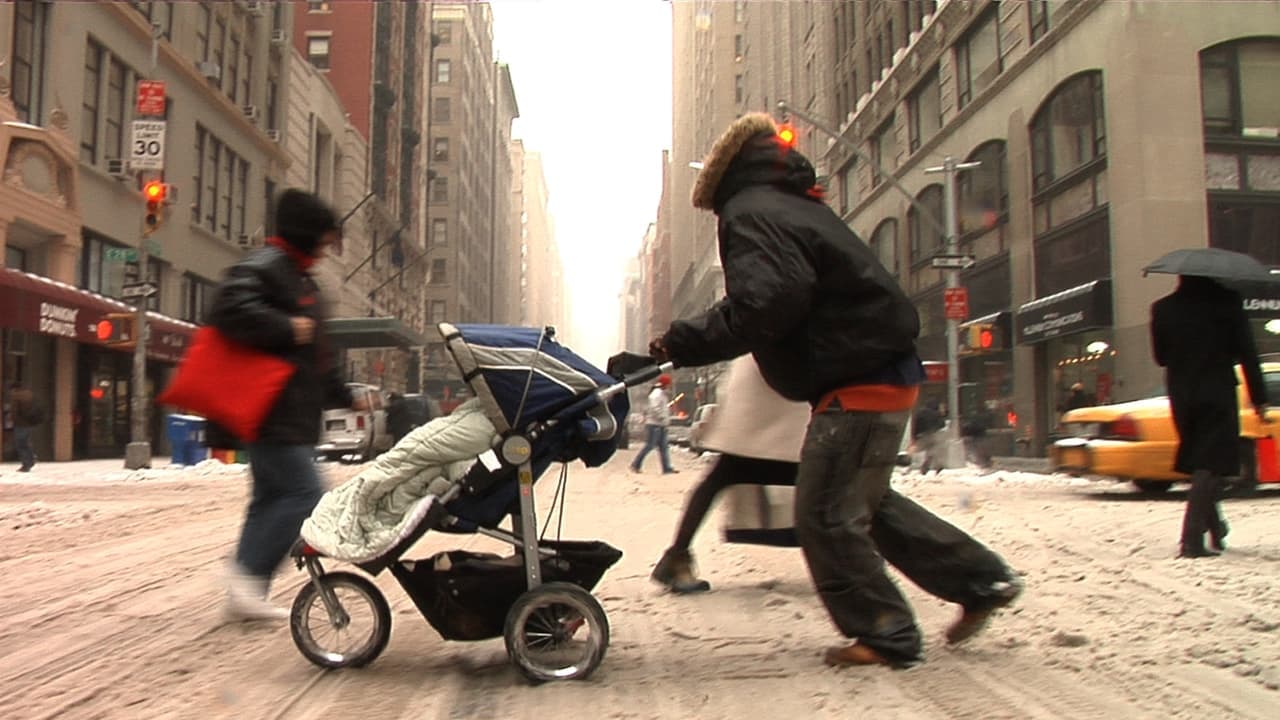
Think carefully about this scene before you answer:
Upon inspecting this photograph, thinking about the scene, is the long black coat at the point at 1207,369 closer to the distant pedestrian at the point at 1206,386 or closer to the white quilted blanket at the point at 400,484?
A: the distant pedestrian at the point at 1206,386

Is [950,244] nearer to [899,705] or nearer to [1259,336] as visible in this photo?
[1259,336]

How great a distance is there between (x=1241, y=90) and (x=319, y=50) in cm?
4776

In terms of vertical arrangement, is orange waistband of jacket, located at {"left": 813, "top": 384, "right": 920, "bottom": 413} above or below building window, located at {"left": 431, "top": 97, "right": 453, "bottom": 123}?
below

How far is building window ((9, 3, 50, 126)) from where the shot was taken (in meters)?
21.3

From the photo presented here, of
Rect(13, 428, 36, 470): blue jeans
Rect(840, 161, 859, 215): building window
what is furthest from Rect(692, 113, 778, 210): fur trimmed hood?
Rect(840, 161, 859, 215): building window

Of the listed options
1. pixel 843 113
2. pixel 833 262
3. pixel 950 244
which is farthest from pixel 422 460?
pixel 843 113

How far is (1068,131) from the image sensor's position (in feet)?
77.8

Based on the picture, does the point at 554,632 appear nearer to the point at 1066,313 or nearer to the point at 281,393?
the point at 281,393

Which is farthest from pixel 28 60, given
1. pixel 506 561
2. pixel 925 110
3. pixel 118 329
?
pixel 925 110

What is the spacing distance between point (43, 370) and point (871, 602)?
23.8m

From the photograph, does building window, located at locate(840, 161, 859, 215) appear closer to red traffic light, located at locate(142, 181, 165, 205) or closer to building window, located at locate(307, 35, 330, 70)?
building window, located at locate(307, 35, 330, 70)

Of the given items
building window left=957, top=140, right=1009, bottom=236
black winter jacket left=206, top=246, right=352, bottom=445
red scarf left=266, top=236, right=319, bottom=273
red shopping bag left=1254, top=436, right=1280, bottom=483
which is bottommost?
red shopping bag left=1254, top=436, right=1280, bottom=483

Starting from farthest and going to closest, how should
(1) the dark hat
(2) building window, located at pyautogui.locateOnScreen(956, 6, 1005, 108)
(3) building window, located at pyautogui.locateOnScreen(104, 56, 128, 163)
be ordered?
(2) building window, located at pyautogui.locateOnScreen(956, 6, 1005, 108), (3) building window, located at pyautogui.locateOnScreen(104, 56, 128, 163), (1) the dark hat

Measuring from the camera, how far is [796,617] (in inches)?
188
